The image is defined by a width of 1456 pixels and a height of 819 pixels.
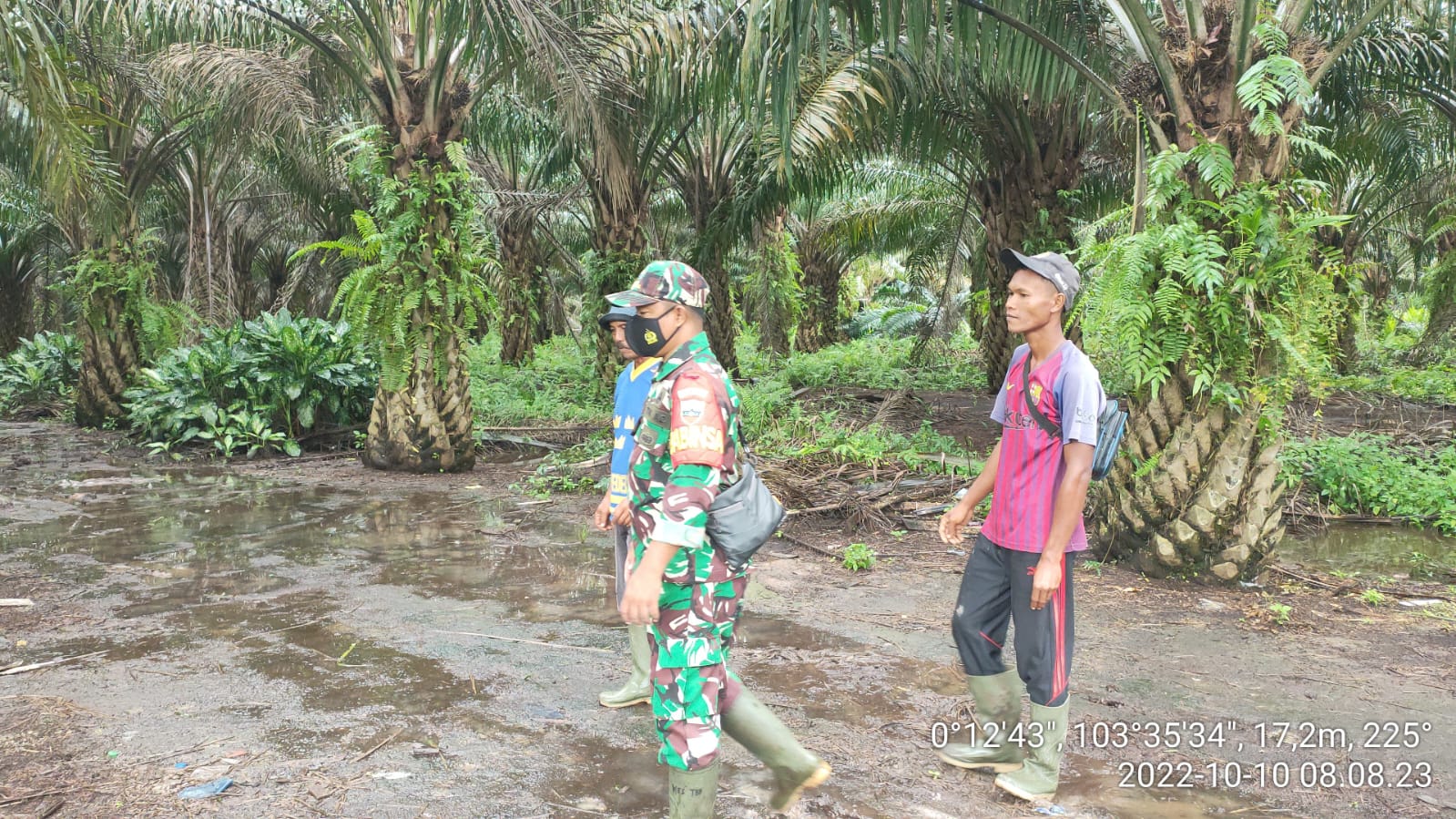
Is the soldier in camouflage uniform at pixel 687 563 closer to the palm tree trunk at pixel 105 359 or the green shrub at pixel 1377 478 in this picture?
the green shrub at pixel 1377 478

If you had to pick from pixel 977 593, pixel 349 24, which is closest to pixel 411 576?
pixel 977 593

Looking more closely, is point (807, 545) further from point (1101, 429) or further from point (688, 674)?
point (688, 674)

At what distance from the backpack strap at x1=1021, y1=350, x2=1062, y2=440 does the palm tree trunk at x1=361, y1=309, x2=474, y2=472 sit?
7.33m

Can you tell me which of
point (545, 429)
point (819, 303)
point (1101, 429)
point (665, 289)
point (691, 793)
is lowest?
point (691, 793)

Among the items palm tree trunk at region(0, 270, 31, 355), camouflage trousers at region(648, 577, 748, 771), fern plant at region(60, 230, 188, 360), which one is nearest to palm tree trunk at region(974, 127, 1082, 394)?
camouflage trousers at region(648, 577, 748, 771)

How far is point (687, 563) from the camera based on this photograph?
283cm

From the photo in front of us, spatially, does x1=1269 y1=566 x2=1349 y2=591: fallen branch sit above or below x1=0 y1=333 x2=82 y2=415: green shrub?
below

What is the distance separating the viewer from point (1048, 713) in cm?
321

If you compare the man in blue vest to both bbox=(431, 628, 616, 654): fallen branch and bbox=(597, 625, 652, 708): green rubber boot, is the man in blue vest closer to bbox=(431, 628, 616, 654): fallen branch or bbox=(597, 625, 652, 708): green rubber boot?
bbox=(597, 625, 652, 708): green rubber boot

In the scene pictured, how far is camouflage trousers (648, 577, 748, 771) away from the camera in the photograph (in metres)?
2.81

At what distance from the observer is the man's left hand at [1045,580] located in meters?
3.07

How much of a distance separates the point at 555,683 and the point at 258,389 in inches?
325

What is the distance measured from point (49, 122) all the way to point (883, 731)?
655cm

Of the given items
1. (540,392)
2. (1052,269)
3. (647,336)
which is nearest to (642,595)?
(647,336)
